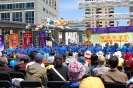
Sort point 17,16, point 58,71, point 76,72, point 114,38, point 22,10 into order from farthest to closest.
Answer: point 17,16 < point 22,10 < point 114,38 < point 58,71 < point 76,72

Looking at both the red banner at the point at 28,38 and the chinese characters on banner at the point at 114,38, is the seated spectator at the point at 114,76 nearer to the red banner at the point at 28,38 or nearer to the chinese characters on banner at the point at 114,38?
the chinese characters on banner at the point at 114,38

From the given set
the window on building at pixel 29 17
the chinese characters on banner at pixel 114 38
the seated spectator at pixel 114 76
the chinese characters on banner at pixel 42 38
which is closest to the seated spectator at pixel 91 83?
the seated spectator at pixel 114 76

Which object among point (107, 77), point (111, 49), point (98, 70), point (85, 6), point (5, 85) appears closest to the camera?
point (107, 77)

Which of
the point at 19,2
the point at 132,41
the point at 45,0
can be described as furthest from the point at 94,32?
the point at 45,0

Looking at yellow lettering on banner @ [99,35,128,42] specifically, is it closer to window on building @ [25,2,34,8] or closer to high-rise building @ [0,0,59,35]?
high-rise building @ [0,0,59,35]

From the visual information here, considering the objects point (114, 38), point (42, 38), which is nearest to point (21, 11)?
point (42, 38)

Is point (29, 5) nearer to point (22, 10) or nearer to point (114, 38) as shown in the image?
point (22, 10)

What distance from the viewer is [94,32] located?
1120 inches

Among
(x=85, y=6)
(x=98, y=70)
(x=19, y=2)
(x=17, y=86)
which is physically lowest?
(x=17, y=86)

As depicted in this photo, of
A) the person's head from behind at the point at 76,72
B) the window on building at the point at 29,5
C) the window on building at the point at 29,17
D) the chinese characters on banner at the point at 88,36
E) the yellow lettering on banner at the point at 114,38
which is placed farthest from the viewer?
the window on building at the point at 29,5

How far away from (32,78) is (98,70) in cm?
177

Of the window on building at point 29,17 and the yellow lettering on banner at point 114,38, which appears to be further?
the window on building at point 29,17

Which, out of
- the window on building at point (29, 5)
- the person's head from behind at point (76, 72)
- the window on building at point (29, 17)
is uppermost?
the window on building at point (29, 5)

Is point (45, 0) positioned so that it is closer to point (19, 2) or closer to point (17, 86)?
point (19, 2)
